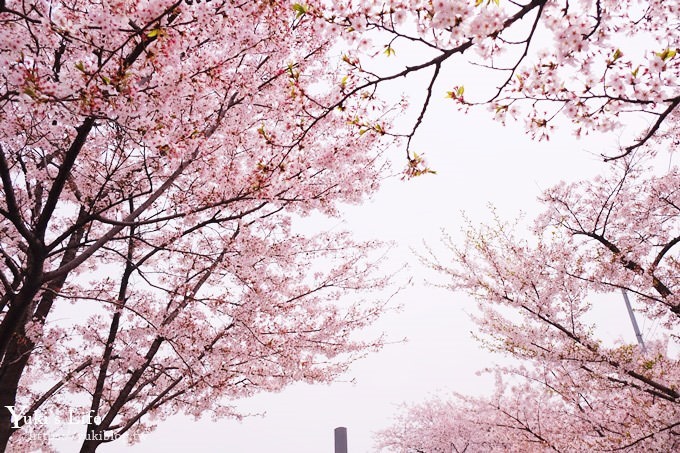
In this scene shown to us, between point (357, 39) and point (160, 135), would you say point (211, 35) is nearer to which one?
point (160, 135)

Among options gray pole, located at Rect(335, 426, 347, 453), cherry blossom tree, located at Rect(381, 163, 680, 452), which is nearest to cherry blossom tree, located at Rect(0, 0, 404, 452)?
cherry blossom tree, located at Rect(381, 163, 680, 452)

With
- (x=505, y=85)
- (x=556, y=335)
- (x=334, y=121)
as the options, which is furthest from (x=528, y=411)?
(x=505, y=85)

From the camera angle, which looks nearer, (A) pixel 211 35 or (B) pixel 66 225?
(A) pixel 211 35

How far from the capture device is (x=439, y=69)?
2.83 meters

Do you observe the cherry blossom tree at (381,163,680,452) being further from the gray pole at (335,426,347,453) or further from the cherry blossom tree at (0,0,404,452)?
the gray pole at (335,426,347,453)

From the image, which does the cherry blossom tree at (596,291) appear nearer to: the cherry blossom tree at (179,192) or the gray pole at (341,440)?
the cherry blossom tree at (179,192)

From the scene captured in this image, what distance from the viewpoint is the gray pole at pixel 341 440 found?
20606 millimetres

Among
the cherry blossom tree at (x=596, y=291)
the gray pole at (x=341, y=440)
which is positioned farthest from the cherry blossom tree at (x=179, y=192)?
the gray pole at (x=341, y=440)

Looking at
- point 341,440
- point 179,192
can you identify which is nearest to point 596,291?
point 179,192

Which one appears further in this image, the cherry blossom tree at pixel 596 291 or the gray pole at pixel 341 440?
the gray pole at pixel 341 440

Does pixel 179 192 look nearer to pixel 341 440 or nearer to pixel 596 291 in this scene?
pixel 596 291

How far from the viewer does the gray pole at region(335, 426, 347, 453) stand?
2061 cm

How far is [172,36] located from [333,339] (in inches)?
228

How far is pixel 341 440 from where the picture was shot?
20781 mm
